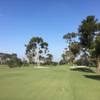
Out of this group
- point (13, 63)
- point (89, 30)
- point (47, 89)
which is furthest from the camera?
point (13, 63)

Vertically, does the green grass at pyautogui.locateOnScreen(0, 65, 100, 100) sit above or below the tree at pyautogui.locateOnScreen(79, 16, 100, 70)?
below

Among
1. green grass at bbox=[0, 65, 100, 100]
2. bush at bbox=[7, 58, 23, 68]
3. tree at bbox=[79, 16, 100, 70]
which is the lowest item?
green grass at bbox=[0, 65, 100, 100]

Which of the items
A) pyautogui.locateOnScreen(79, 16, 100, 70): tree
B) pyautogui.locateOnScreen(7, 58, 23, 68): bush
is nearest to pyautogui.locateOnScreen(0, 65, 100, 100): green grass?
pyautogui.locateOnScreen(79, 16, 100, 70): tree

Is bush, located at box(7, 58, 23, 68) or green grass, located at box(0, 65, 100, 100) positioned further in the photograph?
bush, located at box(7, 58, 23, 68)

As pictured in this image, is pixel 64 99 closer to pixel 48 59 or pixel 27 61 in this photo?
pixel 27 61

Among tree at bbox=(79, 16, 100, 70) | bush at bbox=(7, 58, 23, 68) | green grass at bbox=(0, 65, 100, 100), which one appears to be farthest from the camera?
bush at bbox=(7, 58, 23, 68)

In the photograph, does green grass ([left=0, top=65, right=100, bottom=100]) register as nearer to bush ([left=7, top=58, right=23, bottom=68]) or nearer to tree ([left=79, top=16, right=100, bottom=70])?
tree ([left=79, top=16, right=100, bottom=70])

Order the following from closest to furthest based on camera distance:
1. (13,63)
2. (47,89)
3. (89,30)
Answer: (47,89) < (89,30) < (13,63)

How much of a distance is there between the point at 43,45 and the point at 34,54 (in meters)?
5.80

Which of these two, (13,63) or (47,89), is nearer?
(47,89)

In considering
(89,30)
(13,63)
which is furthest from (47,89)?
(13,63)

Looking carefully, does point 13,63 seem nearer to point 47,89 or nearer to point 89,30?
point 89,30

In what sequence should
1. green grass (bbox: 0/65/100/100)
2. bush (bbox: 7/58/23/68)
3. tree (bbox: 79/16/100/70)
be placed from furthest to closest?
bush (bbox: 7/58/23/68) → tree (bbox: 79/16/100/70) → green grass (bbox: 0/65/100/100)

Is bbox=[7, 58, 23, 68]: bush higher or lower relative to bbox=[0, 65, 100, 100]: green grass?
higher
